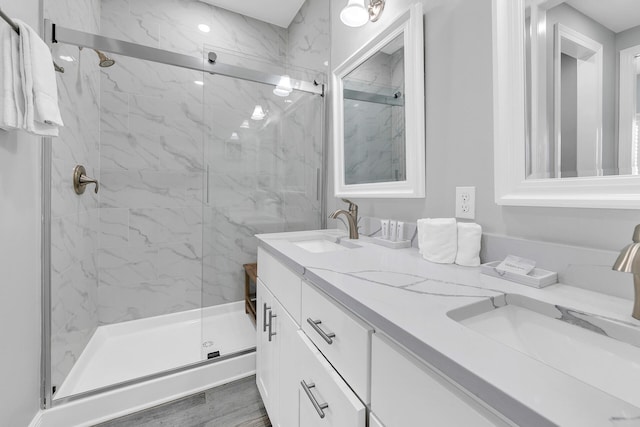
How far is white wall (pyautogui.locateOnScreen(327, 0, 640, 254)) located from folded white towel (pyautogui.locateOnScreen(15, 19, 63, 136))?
148 centimetres

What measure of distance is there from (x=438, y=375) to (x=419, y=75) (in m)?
1.11

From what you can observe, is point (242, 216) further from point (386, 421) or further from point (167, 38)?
point (167, 38)

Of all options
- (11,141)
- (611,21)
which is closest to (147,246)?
(11,141)

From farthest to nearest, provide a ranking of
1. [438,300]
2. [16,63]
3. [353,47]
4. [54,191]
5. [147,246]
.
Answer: [147,246]
[353,47]
[54,191]
[16,63]
[438,300]

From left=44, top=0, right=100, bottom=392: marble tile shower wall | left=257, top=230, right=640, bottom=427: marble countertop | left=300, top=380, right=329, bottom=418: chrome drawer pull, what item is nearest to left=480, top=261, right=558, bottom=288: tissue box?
left=257, top=230, right=640, bottom=427: marble countertop

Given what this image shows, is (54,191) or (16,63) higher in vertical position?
(16,63)

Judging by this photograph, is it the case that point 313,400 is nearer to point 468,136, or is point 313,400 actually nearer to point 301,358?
point 301,358

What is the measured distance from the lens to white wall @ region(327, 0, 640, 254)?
Result: 0.73 m

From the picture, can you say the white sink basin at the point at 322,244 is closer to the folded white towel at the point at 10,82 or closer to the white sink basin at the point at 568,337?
the white sink basin at the point at 568,337


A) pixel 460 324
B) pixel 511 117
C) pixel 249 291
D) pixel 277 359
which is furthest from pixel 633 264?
pixel 249 291

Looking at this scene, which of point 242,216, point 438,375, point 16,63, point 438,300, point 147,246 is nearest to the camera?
point 438,375

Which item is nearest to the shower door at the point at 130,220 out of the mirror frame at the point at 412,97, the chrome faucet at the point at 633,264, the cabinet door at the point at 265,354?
the cabinet door at the point at 265,354

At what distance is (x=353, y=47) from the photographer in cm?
164

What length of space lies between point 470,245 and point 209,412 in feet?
4.97
